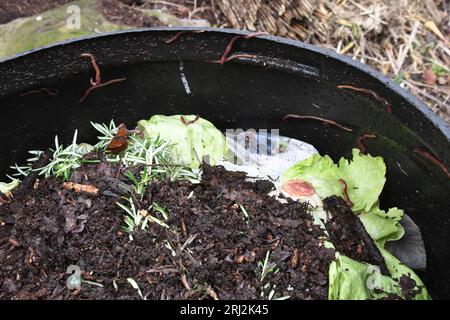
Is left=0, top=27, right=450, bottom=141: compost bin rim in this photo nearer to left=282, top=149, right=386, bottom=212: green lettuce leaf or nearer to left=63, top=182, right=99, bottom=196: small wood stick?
left=282, top=149, right=386, bottom=212: green lettuce leaf

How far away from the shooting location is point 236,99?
2.86 m

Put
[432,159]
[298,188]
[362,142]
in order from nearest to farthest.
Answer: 1. [432,159]
2. [298,188]
3. [362,142]

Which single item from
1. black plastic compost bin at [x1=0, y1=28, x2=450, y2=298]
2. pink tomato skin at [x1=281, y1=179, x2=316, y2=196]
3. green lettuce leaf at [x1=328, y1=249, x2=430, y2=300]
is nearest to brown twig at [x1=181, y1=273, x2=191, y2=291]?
green lettuce leaf at [x1=328, y1=249, x2=430, y2=300]

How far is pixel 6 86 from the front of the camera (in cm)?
252

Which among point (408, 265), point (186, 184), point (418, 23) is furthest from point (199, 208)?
point (418, 23)

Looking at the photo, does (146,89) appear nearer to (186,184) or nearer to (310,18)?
(186,184)

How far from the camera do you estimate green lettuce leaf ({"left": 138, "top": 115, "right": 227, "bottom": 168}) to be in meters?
2.72

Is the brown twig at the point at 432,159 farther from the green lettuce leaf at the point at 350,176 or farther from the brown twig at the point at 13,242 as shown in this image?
the brown twig at the point at 13,242

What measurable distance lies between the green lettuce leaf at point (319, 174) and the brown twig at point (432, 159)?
42 centimetres

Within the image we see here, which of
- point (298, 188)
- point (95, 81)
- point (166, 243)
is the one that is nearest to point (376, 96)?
point (298, 188)

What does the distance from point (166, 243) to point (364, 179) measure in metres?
1.01

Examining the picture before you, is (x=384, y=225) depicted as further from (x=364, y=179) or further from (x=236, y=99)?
(x=236, y=99)

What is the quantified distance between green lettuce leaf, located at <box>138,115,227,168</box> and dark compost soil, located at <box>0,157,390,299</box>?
0.20 meters
